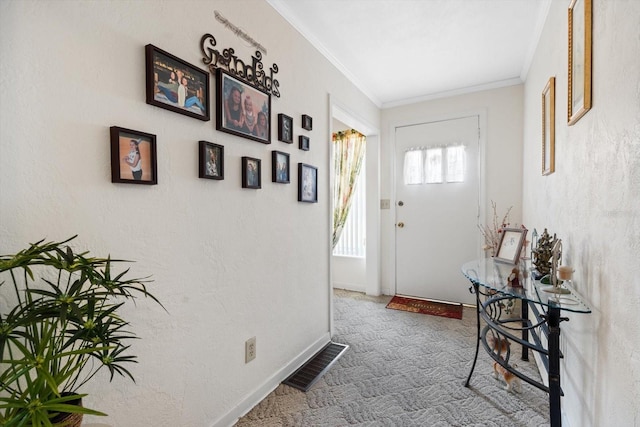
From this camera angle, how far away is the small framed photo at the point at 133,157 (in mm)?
1051

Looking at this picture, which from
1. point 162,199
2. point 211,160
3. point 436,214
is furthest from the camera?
point 436,214

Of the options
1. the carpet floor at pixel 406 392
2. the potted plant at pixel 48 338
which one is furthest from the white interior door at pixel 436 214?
the potted plant at pixel 48 338

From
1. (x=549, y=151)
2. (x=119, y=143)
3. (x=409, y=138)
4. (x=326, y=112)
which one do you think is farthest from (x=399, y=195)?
(x=119, y=143)

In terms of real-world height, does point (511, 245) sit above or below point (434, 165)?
below

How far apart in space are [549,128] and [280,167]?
169 centimetres

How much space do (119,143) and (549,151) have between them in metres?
2.25

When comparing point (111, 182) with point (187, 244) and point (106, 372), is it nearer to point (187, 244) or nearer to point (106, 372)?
point (187, 244)

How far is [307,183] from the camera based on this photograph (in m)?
2.20

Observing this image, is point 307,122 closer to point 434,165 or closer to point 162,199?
point 162,199

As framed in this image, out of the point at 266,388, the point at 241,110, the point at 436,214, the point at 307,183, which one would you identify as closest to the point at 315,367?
the point at 266,388

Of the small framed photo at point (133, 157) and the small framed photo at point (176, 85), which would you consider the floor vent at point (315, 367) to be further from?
the small framed photo at point (176, 85)

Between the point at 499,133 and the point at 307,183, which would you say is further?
the point at 499,133

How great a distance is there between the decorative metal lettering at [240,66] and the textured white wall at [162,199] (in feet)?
0.15

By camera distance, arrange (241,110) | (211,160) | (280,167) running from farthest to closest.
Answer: (280,167)
(241,110)
(211,160)
